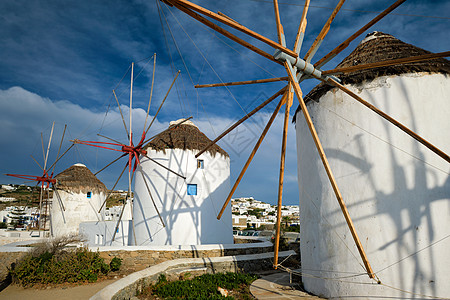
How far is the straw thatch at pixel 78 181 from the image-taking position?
76.6ft

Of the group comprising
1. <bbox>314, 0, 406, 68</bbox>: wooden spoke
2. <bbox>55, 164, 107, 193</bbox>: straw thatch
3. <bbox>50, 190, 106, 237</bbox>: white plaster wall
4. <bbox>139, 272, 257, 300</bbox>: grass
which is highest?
<bbox>314, 0, 406, 68</bbox>: wooden spoke

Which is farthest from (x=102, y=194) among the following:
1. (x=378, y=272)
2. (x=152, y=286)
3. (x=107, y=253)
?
(x=378, y=272)

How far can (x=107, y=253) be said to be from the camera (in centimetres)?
1045

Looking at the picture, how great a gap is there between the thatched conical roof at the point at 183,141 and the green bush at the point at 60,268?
20.6 feet

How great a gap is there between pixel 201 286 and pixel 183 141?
8500 millimetres

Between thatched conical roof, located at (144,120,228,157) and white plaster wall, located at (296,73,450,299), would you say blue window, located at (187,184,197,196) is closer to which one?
thatched conical roof, located at (144,120,228,157)

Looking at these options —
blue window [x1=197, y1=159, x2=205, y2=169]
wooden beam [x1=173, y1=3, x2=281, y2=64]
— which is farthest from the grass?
blue window [x1=197, y1=159, x2=205, y2=169]

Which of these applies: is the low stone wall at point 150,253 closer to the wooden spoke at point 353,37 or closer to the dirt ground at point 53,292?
the dirt ground at point 53,292

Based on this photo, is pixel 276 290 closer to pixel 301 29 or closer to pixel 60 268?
pixel 301 29

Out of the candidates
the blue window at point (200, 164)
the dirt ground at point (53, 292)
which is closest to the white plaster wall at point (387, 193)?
the dirt ground at point (53, 292)

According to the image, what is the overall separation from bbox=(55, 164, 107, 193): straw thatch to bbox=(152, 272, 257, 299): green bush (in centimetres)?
1840

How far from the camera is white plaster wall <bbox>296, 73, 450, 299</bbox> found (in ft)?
17.8

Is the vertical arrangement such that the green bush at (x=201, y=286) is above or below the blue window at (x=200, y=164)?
below

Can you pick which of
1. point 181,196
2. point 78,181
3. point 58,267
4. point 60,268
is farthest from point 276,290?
point 78,181
